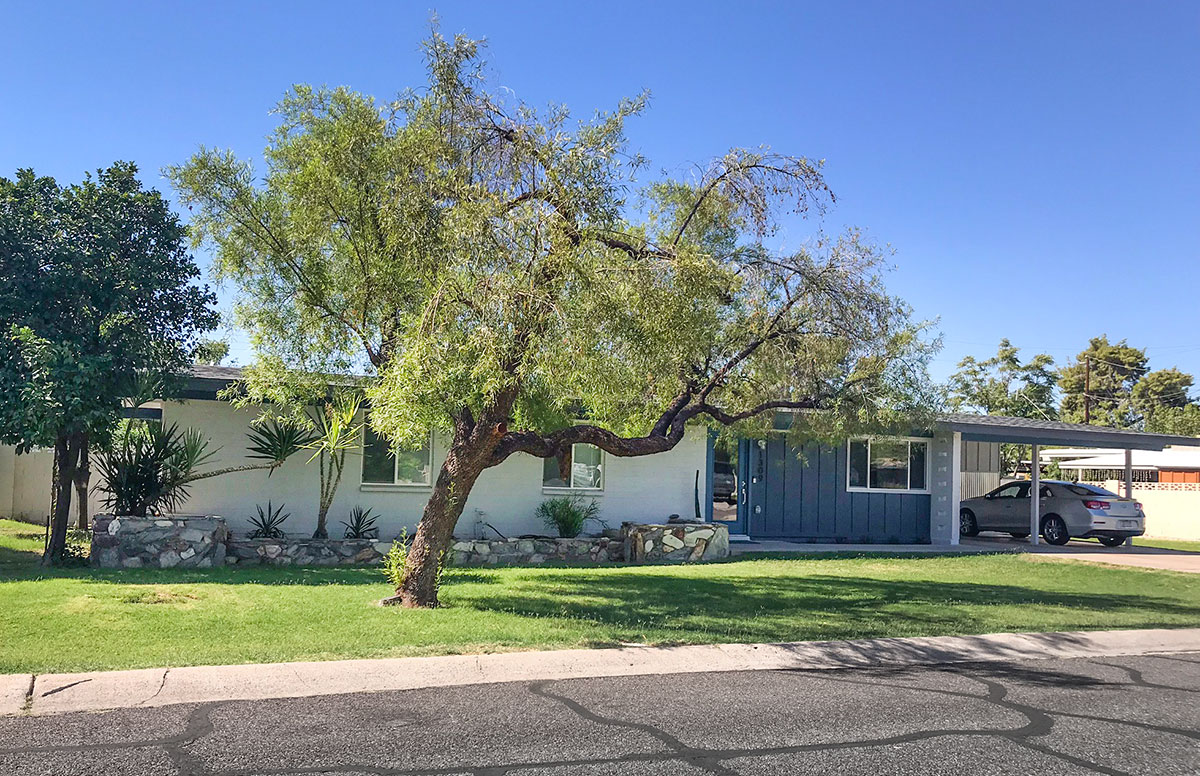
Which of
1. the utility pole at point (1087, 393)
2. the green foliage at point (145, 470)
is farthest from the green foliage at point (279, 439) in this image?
the utility pole at point (1087, 393)

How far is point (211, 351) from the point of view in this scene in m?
14.8

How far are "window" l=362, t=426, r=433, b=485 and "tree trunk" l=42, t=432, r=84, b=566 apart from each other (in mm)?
4579

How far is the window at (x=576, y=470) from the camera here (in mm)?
17797

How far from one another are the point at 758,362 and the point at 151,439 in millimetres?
8633

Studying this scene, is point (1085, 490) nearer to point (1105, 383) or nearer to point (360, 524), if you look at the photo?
A: point (360, 524)

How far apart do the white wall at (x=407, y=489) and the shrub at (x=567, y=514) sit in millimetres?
201

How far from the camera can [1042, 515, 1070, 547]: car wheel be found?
21.7m

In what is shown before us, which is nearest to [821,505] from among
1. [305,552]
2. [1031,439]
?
[1031,439]

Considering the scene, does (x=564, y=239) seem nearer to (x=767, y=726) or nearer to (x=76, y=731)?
(x=767, y=726)

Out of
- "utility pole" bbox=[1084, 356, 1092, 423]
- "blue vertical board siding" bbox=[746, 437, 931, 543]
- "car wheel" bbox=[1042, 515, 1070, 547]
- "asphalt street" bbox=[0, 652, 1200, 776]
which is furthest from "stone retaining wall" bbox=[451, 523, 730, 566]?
"utility pole" bbox=[1084, 356, 1092, 423]

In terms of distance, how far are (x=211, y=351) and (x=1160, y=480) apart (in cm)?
3436

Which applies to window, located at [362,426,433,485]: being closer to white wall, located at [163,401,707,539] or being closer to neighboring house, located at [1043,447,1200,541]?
white wall, located at [163,401,707,539]

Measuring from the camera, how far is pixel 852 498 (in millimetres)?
21016

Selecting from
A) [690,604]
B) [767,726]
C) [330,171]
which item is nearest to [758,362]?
[690,604]
